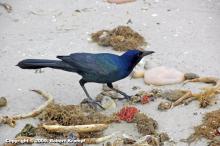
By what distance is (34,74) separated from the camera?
7.13 m

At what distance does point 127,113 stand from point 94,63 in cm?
59

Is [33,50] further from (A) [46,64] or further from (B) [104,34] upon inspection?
(A) [46,64]

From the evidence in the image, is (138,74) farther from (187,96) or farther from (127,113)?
(127,113)

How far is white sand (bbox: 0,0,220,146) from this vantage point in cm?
623

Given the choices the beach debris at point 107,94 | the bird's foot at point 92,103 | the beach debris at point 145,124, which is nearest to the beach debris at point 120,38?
the beach debris at point 107,94

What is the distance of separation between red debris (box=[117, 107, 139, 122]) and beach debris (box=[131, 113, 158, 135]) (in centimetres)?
5

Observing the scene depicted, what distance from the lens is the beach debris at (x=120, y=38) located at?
302 inches

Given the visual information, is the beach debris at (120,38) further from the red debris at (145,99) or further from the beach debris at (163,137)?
the beach debris at (163,137)

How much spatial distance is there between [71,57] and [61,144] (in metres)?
0.98

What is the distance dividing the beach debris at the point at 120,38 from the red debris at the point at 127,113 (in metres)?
1.69

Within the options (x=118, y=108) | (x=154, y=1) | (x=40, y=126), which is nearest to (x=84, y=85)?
(x=118, y=108)

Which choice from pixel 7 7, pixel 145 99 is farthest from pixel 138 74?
pixel 7 7

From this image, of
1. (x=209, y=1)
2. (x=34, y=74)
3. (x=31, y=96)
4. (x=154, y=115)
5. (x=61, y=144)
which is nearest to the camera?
(x=61, y=144)

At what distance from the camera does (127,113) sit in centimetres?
599
